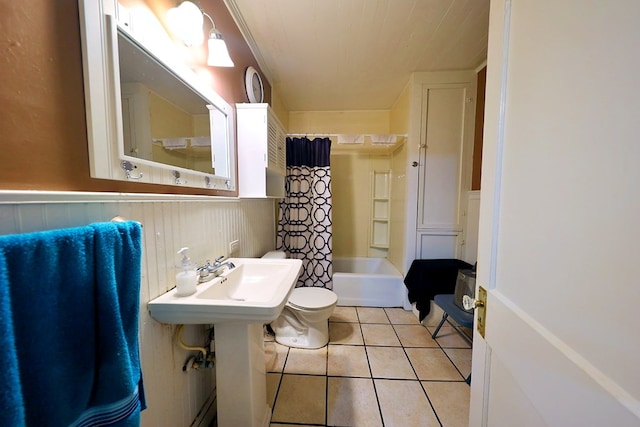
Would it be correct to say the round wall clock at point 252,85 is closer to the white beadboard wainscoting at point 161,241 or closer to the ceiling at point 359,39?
the ceiling at point 359,39

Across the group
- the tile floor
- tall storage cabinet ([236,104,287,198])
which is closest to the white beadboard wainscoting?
tall storage cabinet ([236,104,287,198])

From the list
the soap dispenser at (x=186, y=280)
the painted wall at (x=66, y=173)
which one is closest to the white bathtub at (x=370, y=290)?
the painted wall at (x=66, y=173)

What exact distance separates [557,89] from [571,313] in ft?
1.43

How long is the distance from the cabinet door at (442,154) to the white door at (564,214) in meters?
1.80

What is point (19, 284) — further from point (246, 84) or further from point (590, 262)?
point (246, 84)

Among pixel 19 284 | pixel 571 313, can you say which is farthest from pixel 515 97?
pixel 19 284

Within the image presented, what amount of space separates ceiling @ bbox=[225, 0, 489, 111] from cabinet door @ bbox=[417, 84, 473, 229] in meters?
0.26

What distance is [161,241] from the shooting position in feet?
3.09

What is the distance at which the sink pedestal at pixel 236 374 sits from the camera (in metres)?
1.06

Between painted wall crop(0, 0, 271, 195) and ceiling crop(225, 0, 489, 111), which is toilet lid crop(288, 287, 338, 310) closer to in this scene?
painted wall crop(0, 0, 271, 195)

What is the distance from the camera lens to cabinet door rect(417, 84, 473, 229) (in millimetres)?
2328

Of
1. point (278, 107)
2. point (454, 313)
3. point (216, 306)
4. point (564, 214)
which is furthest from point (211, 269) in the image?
point (278, 107)

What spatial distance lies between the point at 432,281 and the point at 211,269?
6.49 ft

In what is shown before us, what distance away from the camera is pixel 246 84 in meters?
1.79
